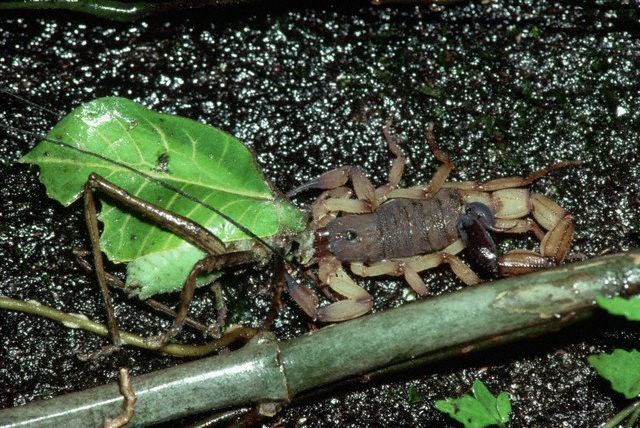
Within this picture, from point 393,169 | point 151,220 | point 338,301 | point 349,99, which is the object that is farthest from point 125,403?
point 349,99

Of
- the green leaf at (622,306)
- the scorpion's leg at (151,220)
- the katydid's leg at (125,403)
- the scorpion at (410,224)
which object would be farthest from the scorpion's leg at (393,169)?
the katydid's leg at (125,403)

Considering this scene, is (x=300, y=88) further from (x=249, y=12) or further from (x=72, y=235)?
(x=72, y=235)

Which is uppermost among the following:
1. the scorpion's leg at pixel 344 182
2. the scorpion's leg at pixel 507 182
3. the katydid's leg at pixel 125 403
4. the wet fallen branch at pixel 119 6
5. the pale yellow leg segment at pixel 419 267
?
the wet fallen branch at pixel 119 6

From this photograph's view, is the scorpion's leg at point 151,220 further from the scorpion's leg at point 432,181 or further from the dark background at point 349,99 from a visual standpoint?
the scorpion's leg at point 432,181

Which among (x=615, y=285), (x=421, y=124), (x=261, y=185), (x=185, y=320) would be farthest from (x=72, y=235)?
(x=615, y=285)

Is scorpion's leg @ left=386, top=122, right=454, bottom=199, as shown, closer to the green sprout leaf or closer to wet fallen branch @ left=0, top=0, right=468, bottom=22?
wet fallen branch @ left=0, top=0, right=468, bottom=22
